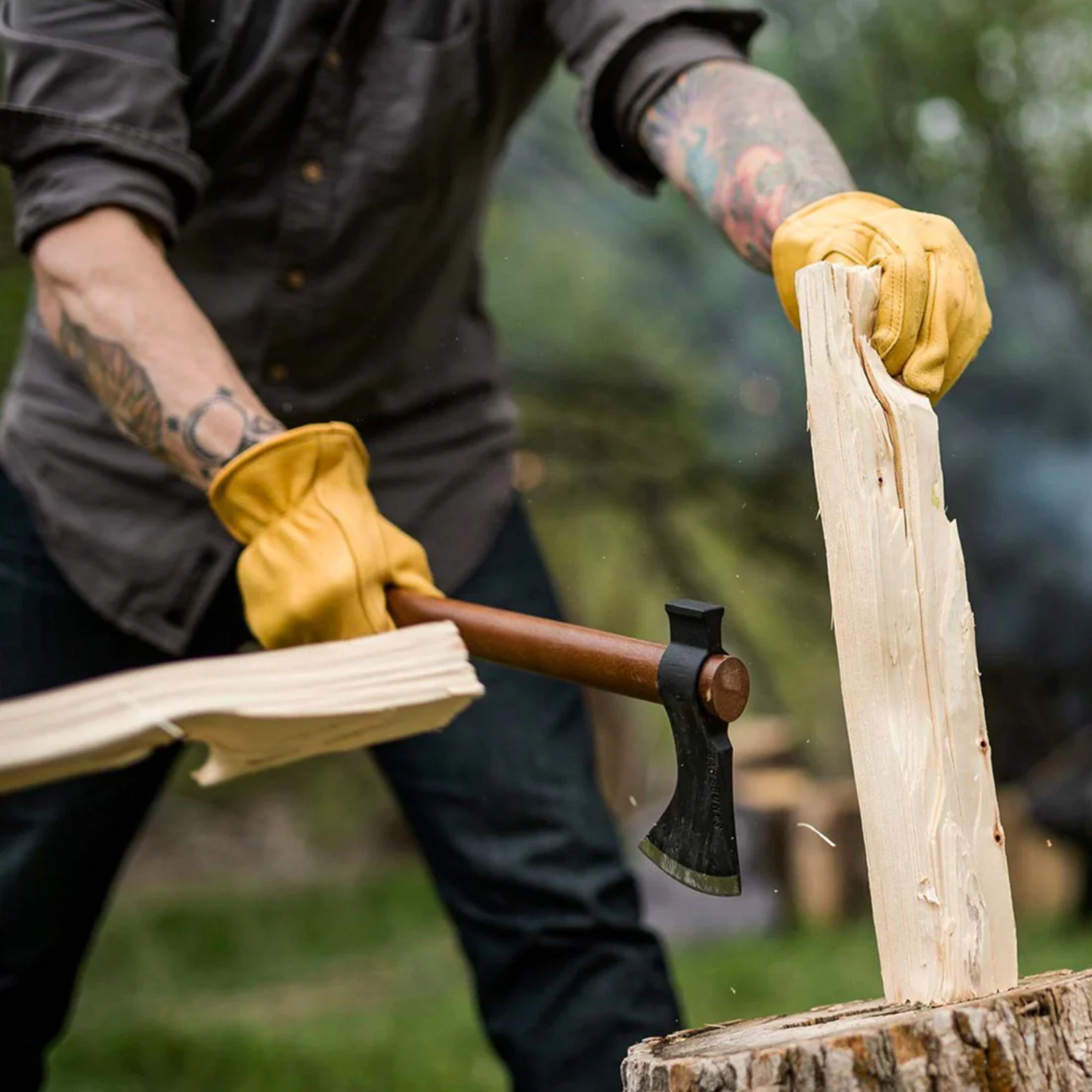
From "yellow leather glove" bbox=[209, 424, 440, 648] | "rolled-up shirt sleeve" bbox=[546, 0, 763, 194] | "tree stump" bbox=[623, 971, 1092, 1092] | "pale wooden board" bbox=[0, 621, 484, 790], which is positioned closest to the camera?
"tree stump" bbox=[623, 971, 1092, 1092]

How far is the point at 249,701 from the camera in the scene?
130 cm

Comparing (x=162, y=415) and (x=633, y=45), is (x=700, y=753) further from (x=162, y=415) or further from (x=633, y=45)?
(x=633, y=45)

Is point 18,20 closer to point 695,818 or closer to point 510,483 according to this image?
point 510,483

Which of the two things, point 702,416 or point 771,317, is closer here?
point 771,317

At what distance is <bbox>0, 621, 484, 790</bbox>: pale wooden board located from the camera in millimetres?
1310

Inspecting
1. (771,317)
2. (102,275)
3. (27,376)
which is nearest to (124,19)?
(102,275)

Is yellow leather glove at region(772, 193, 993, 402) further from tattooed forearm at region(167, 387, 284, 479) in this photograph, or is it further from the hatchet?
tattooed forearm at region(167, 387, 284, 479)

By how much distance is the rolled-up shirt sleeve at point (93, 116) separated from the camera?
156 cm

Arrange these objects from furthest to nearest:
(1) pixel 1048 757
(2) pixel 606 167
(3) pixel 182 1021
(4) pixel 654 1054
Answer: (1) pixel 1048 757 < (3) pixel 182 1021 < (2) pixel 606 167 < (4) pixel 654 1054

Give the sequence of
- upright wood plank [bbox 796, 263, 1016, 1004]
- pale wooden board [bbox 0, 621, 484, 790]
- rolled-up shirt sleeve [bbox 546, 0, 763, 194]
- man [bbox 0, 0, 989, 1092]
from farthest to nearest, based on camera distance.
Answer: rolled-up shirt sleeve [bbox 546, 0, 763, 194]
man [bbox 0, 0, 989, 1092]
pale wooden board [bbox 0, 621, 484, 790]
upright wood plank [bbox 796, 263, 1016, 1004]

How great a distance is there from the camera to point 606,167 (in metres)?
1.85

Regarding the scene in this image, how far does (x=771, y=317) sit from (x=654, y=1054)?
10.7 feet

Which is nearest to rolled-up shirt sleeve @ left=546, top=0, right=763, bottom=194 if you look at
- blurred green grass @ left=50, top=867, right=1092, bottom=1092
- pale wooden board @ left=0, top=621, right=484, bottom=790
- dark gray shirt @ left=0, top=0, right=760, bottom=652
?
dark gray shirt @ left=0, top=0, right=760, bottom=652

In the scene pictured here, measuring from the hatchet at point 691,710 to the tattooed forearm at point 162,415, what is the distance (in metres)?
0.45
